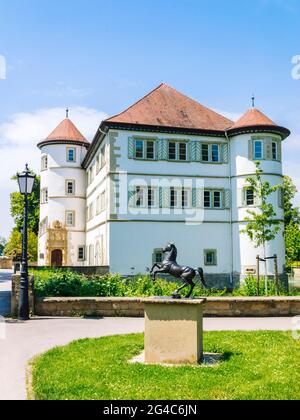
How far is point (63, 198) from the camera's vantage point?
4206 centimetres

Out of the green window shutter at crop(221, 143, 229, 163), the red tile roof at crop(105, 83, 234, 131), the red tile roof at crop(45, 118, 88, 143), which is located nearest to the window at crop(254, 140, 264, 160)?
the green window shutter at crop(221, 143, 229, 163)

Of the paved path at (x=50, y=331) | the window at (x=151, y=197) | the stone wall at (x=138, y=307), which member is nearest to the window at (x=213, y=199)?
the window at (x=151, y=197)

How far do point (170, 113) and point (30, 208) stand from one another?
33021 millimetres

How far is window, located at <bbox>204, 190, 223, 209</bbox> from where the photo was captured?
33.5 m

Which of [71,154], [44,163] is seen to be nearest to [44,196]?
[44,163]

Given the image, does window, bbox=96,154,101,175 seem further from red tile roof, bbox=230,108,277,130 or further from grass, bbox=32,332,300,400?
grass, bbox=32,332,300,400

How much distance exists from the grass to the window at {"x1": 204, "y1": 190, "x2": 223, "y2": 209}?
23.8m

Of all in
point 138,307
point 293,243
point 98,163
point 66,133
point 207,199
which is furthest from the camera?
point 293,243

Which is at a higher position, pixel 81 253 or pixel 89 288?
pixel 81 253

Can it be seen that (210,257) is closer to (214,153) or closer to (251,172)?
(251,172)

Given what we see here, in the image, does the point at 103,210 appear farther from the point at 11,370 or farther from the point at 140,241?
the point at 11,370

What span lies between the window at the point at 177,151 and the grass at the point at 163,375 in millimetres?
24014
